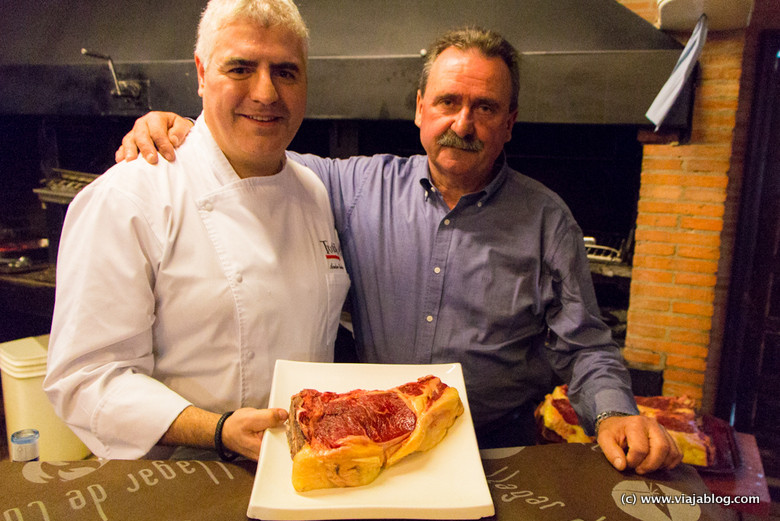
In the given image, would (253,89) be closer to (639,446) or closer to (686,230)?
(639,446)

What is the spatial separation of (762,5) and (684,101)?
1.37 metres

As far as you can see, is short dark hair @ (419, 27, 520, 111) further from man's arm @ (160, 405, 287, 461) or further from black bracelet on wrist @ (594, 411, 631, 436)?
man's arm @ (160, 405, 287, 461)

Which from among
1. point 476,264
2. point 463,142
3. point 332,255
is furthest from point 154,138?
point 476,264

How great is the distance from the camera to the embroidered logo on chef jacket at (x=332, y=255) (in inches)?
64.5

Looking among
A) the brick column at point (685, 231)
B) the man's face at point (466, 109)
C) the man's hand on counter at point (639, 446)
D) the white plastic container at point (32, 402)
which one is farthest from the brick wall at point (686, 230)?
the white plastic container at point (32, 402)

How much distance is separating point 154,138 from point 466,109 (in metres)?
1.00

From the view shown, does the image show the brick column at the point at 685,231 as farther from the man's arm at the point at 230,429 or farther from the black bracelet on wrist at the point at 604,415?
the man's arm at the point at 230,429

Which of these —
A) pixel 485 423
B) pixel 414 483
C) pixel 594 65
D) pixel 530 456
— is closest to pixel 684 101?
pixel 594 65

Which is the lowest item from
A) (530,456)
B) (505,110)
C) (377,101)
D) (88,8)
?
(530,456)

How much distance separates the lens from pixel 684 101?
2732 millimetres

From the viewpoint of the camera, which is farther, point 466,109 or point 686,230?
point 686,230

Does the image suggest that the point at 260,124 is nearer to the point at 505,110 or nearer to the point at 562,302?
the point at 505,110

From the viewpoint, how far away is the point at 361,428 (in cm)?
113

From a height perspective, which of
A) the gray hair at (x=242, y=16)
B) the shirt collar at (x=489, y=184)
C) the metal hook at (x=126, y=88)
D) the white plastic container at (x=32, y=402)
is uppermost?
→ the metal hook at (x=126, y=88)
